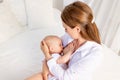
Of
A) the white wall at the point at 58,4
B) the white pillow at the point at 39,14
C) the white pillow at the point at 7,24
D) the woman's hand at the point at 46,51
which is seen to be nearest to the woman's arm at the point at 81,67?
the woman's hand at the point at 46,51

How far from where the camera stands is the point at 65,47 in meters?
1.45

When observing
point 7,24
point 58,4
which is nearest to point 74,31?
point 7,24

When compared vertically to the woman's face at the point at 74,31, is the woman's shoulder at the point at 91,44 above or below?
below

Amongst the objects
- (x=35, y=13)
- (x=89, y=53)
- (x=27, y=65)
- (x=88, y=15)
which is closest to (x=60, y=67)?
(x=89, y=53)

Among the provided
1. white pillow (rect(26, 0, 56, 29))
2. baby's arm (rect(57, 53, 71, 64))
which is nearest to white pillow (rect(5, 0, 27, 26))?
white pillow (rect(26, 0, 56, 29))

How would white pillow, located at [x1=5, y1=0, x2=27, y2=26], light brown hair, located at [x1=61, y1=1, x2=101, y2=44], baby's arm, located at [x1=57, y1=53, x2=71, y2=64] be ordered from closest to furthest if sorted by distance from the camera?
light brown hair, located at [x1=61, y1=1, x2=101, y2=44], baby's arm, located at [x1=57, y1=53, x2=71, y2=64], white pillow, located at [x1=5, y1=0, x2=27, y2=26]

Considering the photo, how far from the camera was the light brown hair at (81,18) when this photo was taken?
120 cm

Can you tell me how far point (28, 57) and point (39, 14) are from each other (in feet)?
1.49

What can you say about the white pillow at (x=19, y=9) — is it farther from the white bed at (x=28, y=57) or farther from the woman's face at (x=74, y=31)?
the woman's face at (x=74, y=31)

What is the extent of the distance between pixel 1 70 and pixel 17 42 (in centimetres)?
32

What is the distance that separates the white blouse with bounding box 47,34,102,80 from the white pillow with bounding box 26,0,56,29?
2.73 ft

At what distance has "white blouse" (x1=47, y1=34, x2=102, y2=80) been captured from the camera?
1209mm

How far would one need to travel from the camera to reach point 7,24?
192cm

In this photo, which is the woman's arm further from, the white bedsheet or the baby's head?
the white bedsheet
